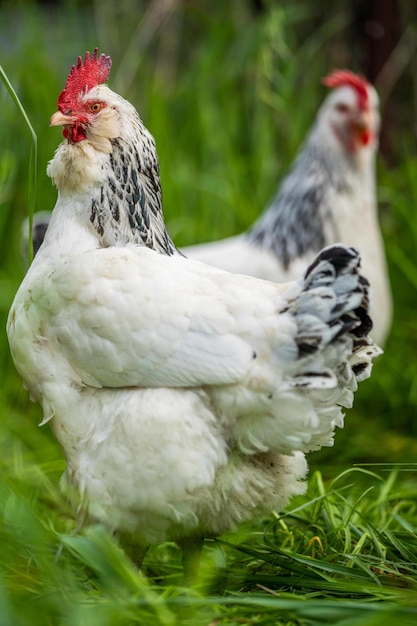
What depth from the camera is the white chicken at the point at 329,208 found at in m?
3.85

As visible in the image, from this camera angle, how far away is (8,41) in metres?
5.51

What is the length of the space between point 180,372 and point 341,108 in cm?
243

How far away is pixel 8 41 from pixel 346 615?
463 cm

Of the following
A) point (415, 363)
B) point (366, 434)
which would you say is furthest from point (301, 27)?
point (366, 434)

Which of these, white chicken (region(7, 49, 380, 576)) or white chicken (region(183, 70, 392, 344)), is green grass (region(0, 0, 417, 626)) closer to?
white chicken (region(7, 49, 380, 576))

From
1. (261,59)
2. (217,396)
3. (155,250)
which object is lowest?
(217,396)

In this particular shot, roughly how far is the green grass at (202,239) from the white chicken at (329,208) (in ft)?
1.60

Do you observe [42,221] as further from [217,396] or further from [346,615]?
[346,615]

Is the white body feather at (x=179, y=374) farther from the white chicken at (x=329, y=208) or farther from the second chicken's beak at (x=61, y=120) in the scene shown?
the white chicken at (x=329, y=208)

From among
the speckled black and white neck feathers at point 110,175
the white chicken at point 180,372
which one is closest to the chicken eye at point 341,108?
the speckled black and white neck feathers at point 110,175

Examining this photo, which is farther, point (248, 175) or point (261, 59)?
point (248, 175)

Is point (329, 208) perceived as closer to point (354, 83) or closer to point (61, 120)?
point (354, 83)

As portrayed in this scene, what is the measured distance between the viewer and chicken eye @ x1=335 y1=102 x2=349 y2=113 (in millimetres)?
4113

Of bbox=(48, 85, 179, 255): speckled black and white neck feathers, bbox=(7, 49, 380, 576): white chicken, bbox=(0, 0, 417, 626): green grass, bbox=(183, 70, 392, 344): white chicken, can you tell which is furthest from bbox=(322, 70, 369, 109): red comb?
bbox=(7, 49, 380, 576): white chicken
